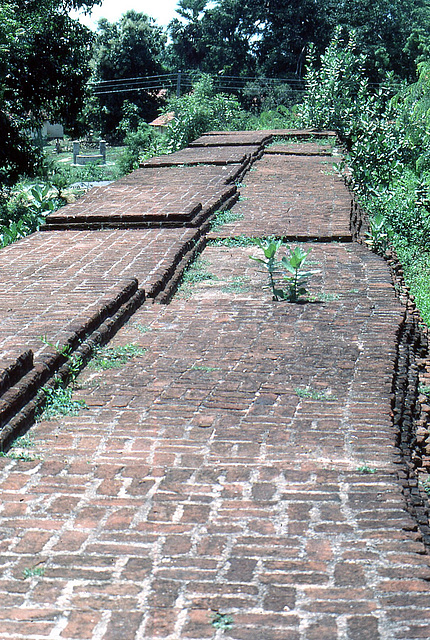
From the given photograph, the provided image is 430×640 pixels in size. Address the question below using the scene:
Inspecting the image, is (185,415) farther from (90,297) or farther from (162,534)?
(90,297)

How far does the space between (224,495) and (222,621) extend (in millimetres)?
606

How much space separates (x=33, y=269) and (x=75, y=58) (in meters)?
9.62

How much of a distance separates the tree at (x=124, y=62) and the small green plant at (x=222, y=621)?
108 ft

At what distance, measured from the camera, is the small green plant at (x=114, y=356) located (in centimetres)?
351

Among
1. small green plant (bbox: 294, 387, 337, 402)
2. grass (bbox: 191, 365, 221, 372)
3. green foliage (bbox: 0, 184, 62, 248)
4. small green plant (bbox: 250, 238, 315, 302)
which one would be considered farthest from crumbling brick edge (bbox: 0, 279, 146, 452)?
green foliage (bbox: 0, 184, 62, 248)

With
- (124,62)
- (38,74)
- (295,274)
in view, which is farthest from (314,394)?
(124,62)

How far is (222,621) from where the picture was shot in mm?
1794

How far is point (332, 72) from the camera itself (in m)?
13.1

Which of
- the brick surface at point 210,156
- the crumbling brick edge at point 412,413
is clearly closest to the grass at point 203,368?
the crumbling brick edge at point 412,413

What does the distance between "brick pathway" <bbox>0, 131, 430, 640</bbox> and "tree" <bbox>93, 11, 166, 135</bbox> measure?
30975mm

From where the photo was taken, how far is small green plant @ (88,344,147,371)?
3.51 metres

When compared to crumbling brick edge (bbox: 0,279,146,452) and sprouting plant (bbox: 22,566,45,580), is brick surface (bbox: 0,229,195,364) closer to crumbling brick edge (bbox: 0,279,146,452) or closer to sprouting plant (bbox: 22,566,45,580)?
crumbling brick edge (bbox: 0,279,146,452)

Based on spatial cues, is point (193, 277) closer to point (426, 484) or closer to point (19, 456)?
point (426, 484)

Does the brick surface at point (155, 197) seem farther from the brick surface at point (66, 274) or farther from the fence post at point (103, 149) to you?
the fence post at point (103, 149)
